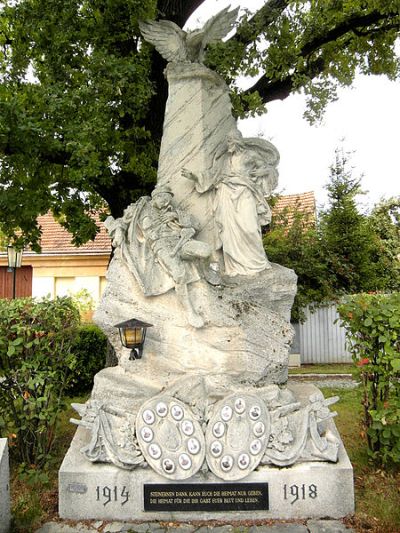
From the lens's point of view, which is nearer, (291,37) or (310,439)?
(310,439)

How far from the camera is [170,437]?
4449 millimetres

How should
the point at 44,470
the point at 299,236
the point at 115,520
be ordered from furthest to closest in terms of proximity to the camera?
1. the point at 299,236
2. the point at 44,470
3. the point at 115,520

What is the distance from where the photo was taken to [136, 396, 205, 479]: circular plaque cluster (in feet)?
14.4

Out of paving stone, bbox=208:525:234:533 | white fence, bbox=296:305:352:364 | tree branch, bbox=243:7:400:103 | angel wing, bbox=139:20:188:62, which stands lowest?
paving stone, bbox=208:525:234:533

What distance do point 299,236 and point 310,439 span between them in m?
10.7

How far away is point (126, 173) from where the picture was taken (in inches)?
356

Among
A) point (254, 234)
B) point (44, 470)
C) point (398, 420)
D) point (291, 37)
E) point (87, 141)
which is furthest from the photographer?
point (291, 37)

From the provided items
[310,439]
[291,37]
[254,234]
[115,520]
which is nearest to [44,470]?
[115,520]

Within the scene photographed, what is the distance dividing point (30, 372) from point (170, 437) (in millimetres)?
1802

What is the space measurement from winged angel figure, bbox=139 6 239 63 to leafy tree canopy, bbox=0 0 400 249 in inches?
44.9

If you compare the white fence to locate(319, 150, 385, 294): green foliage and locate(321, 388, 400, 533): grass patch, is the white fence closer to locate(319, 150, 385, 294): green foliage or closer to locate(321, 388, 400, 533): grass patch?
locate(319, 150, 385, 294): green foliage

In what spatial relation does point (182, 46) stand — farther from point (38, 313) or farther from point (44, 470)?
point (44, 470)

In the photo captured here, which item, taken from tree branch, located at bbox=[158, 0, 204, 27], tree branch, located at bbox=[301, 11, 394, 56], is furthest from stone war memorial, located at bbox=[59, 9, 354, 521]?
tree branch, located at bbox=[301, 11, 394, 56]

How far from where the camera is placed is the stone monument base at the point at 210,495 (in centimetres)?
433
